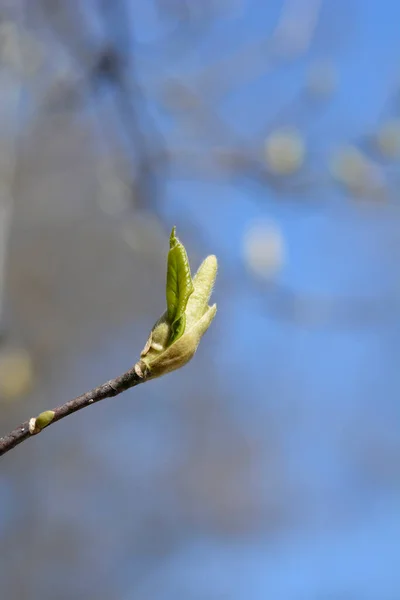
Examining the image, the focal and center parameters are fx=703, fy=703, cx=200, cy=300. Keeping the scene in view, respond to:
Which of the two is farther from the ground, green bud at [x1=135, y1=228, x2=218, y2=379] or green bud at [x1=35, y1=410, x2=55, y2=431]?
green bud at [x1=135, y1=228, x2=218, y2=379]

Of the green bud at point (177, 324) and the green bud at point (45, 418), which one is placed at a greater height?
the green bud at point (177, 324)

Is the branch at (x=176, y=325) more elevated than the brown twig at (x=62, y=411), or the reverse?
the branch at (x=176, y=325)

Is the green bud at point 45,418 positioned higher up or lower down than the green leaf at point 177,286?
lower down

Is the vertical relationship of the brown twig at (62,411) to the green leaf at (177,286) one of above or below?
below

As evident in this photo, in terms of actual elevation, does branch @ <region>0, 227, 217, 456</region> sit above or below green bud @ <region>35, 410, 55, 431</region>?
above

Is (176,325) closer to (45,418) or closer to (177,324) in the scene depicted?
(177,324)

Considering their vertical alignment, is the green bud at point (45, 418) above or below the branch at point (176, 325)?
below

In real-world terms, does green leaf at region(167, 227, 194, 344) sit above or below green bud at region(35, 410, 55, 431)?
above
